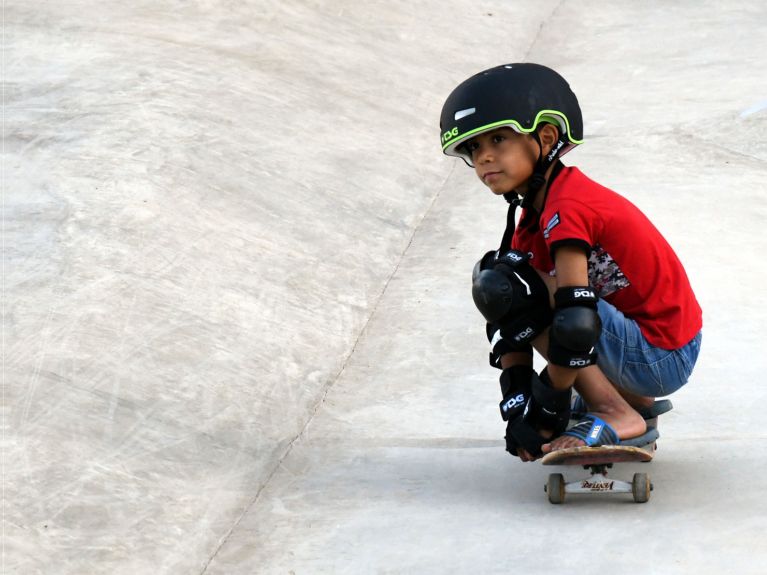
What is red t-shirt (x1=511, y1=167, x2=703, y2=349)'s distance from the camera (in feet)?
11.2

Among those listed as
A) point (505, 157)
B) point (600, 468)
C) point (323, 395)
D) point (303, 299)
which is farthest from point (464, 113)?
point (303, 299)

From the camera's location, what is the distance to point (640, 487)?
344cm

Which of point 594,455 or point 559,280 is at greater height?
point 559,280

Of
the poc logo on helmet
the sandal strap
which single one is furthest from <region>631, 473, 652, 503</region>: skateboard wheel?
the poc logo on helmet

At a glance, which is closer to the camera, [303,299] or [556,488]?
[556,488]

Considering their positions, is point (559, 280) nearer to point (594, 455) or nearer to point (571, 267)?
point (571, 267)

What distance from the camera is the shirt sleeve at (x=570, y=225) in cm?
334

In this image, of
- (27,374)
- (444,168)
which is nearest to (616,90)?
(444,168)

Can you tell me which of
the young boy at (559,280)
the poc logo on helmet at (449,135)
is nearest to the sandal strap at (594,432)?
the young boy at (559,280)

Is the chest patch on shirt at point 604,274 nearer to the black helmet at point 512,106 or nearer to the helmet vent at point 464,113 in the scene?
the black helmet at point 512,106

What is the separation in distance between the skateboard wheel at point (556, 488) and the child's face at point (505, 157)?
915 millimetres

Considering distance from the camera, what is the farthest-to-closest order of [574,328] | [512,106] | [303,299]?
[303,299]
[512,106]
[574,328]

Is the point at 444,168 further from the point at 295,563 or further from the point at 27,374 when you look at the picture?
the point at 295,563

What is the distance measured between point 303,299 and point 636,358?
6.14ft
